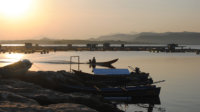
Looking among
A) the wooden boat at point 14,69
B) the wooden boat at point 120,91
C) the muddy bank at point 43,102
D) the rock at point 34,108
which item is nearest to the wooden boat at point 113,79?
the wooden boat at point 120,91

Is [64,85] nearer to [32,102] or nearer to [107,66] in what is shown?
[32,102]

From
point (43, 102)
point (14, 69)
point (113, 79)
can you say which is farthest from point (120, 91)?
point (43, 102)

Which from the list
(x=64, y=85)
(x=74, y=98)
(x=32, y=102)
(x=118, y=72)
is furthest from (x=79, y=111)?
(x=118, y=72)

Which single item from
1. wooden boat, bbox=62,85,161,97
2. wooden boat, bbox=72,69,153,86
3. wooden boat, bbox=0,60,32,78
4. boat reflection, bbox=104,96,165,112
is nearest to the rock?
boat reflection, bbox=104,96,165,112

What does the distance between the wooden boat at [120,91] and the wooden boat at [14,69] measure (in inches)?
238

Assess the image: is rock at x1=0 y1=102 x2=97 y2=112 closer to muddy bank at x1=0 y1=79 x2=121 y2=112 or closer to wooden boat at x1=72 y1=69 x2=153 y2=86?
muddy bank at x1=0 y1=79 x2=121 y2=112

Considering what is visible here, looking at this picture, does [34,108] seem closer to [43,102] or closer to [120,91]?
[43,102]

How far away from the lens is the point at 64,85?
29094 mm

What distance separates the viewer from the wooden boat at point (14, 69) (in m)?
29.4

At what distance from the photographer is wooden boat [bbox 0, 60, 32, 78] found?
29359mm

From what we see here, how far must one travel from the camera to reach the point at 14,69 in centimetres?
3053

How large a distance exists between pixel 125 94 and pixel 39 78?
32.6 ft

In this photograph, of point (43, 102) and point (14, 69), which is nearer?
point (43, 102)

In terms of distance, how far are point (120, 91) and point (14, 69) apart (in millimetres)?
12368
